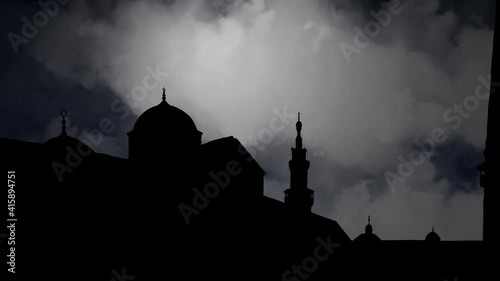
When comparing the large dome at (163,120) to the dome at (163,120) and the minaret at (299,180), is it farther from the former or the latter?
the minaret at (299,180)

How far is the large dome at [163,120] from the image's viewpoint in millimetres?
26594

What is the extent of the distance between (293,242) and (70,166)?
13.7m

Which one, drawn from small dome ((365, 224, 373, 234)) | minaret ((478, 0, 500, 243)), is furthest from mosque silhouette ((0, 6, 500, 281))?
minaret ((478, 0, 500, 243))

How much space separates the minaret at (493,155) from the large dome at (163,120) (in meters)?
20.6

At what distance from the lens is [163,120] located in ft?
87.4

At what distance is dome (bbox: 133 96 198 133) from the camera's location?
26.6 meters

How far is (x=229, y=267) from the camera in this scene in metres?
25.8

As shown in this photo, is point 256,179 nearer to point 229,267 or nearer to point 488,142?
point 229,267

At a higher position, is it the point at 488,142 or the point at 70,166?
the point at 70,166

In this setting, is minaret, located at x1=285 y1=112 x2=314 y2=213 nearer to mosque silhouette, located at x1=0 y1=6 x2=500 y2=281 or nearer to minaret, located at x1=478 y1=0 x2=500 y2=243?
mosque silhouette, located at x1=0 y1=6 x2=500 y2=281

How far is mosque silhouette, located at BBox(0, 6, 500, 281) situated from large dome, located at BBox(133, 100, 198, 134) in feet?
0.18

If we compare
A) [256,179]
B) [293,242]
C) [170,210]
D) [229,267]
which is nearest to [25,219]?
[170,210]

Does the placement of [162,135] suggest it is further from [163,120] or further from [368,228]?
[368,228]

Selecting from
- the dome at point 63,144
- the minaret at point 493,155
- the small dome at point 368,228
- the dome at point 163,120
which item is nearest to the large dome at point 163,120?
the dome at point 163,120
